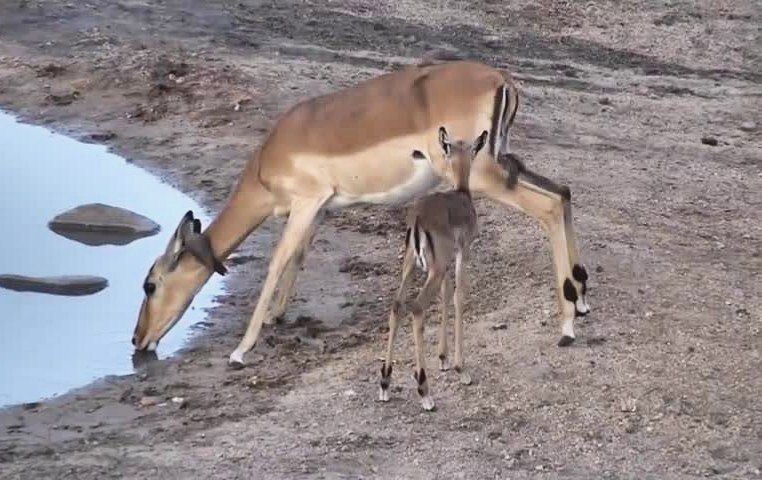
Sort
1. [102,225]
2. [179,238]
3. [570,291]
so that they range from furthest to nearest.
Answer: [102,225]
[179,238]
[570,291]

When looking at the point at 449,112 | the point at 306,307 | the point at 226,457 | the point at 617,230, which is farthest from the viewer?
the point at 617,230

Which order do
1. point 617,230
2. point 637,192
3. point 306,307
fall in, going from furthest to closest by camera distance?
1. point 637,192
2. point 617,230
3. point 306,307

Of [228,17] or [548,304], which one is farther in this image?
[228,17]

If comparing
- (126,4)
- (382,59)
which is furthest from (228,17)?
(382,59)

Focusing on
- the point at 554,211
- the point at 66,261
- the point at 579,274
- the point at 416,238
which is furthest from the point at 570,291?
the point at 66,261

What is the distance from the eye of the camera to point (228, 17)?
652 inches

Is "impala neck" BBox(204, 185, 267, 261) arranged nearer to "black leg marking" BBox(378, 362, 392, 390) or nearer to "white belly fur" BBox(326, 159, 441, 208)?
"white belly fur" BBox(326, 159, 441, 208)

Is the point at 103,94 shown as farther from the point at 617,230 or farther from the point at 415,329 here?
the point at 415,329

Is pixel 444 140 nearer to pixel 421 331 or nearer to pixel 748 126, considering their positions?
pixel 421 331

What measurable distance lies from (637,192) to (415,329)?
14.3 feet

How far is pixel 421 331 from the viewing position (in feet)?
23.0

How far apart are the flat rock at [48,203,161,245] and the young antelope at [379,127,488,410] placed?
11.8 feet

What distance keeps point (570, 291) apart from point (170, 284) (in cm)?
216

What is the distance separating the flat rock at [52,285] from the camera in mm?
9445
